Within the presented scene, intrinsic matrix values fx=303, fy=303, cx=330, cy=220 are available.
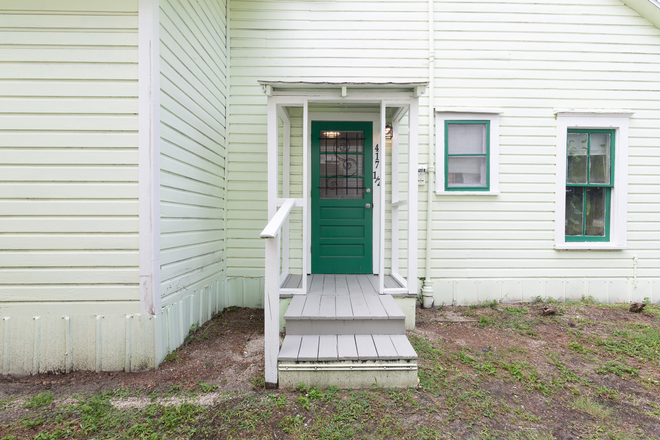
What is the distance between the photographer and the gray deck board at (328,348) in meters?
2.20

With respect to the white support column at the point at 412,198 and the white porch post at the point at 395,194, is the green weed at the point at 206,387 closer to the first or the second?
the white support column at the point at 412,198

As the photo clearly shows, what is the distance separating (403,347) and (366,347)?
0.93ft

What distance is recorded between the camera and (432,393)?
2.14 m

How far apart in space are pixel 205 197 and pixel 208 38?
1.79m

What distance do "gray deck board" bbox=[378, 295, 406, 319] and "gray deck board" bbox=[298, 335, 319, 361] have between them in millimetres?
661

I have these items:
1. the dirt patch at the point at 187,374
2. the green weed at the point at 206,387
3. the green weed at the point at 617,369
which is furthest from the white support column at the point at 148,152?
the green weed at the point at 617,369

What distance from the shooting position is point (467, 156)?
4027 millimetres

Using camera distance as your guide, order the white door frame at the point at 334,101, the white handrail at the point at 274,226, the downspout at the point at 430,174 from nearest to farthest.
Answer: the white handrail at the point at 274,226, the white door frame at the point at 334,101, the downspout at the point at 430,174

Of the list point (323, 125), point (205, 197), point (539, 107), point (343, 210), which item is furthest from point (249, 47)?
point (539, 107)

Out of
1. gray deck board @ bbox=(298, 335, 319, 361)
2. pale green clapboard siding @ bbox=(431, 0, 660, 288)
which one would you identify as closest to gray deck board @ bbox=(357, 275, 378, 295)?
gray deck board @ bbox=(298, 335, 319, 361)

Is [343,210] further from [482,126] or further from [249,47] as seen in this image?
[249,47]

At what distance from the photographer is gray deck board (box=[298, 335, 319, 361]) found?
219cm

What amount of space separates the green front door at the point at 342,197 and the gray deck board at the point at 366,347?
1549 millimetres

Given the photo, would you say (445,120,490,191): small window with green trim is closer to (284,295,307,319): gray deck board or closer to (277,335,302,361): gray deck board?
(284,295,307,319): gray deck board
